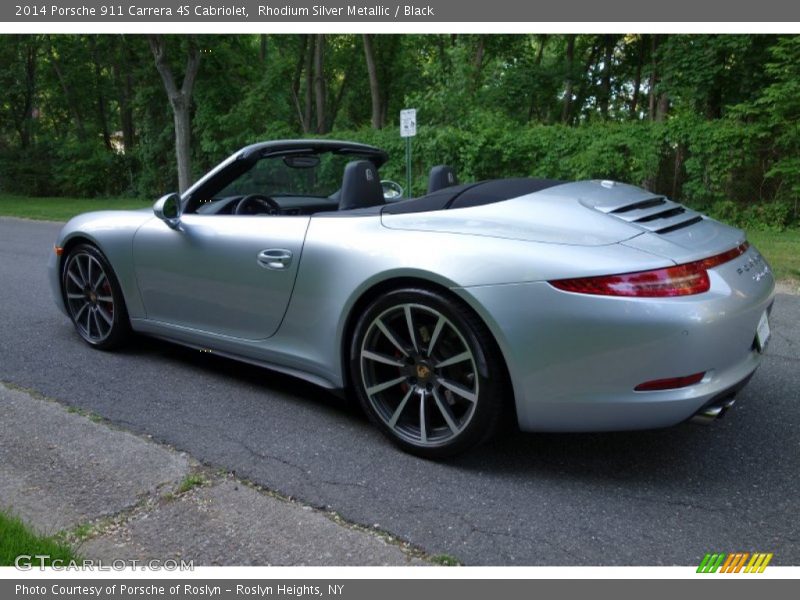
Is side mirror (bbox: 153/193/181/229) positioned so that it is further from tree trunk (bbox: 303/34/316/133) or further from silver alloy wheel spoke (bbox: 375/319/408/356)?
tree trunk (bbox: 303/34/316/133)

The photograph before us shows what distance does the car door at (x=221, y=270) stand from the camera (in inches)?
131

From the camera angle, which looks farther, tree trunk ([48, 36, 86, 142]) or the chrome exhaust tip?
tree trunk ([48, 36, 86, 142])

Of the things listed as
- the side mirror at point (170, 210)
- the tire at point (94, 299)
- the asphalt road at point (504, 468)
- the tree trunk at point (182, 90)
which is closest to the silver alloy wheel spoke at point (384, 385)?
the asphalt road at point (504, 468)

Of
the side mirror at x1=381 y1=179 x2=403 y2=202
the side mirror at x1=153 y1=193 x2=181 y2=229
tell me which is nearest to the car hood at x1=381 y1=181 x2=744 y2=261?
the side mirror at x1=153 y1=193 x2=181 y2=229

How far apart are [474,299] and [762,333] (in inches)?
48.4

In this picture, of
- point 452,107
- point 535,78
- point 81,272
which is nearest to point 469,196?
point 81,272

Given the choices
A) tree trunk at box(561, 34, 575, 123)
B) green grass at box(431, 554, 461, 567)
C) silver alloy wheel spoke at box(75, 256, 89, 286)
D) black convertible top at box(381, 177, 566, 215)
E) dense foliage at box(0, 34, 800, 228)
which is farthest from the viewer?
tree trunk at box(561, 34, 575, 123)

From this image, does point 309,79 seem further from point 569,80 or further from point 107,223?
point 107,223

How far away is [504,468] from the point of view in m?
2.83

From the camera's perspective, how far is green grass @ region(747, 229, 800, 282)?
730 cm

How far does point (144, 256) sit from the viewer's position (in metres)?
4.00

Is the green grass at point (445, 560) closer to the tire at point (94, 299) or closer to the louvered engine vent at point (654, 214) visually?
the louvered engine vent at point (654, 214)

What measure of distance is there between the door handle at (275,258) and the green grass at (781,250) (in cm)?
584

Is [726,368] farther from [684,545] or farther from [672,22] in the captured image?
[672,22]
